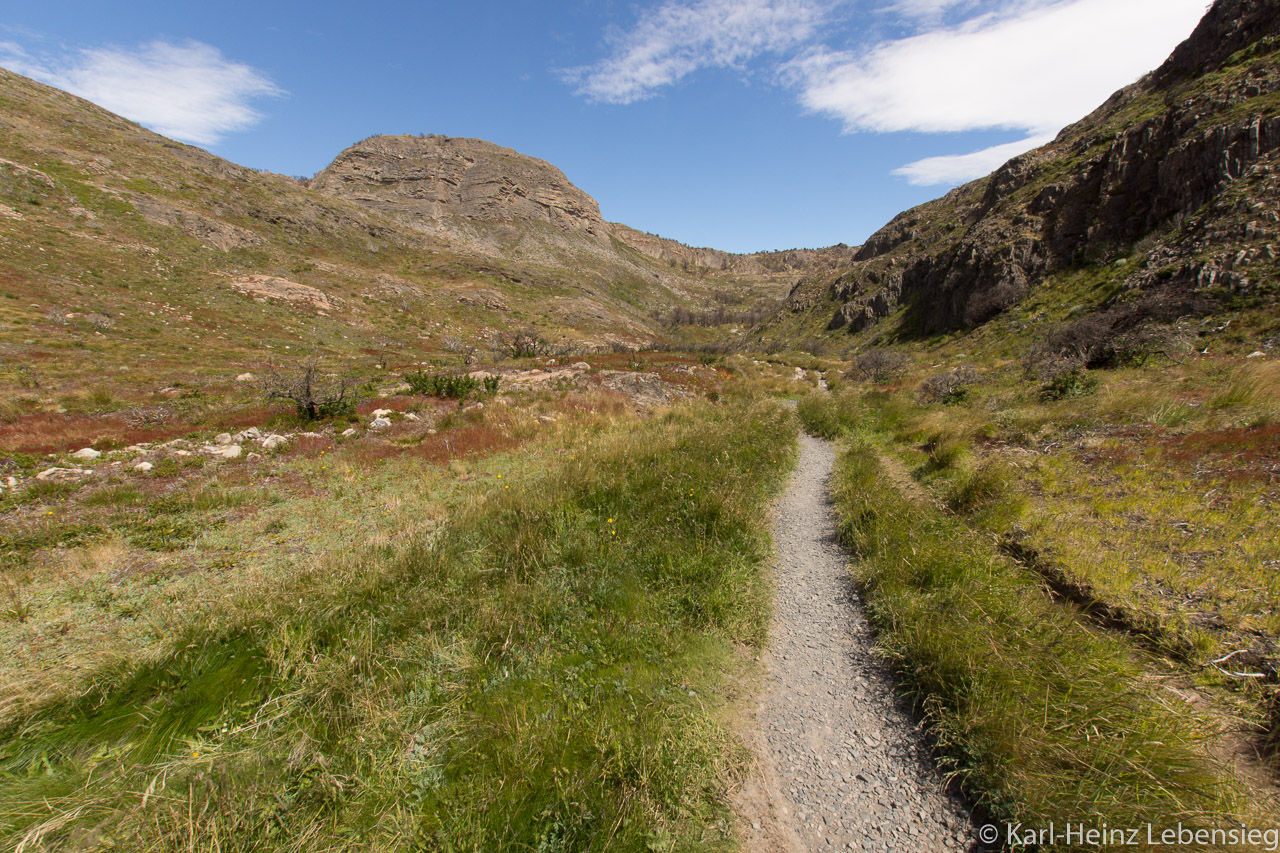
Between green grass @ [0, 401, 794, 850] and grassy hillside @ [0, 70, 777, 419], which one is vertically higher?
grassy hillside @ [0, 70, 777, 419]

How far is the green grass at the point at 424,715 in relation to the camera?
2.68 m

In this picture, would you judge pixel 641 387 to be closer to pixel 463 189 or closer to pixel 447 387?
pixel 447 387

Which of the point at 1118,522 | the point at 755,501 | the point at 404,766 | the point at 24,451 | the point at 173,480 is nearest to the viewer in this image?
the point at 404,766

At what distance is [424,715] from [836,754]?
3.40 metres

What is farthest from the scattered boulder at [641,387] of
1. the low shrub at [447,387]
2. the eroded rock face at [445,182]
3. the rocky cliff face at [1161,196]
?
the eroded rock face at [445,182]

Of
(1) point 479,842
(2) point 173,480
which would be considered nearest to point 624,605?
(1) point 479,842

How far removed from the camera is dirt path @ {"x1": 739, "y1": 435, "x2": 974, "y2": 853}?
116 inches

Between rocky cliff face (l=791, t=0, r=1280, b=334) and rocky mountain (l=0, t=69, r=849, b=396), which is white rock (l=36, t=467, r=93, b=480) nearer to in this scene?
rocky mountain (l=0, t=69, r=849, b=396)

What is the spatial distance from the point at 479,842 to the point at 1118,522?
753 centimetres

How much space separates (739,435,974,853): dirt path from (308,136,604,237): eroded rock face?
108291 millimetres

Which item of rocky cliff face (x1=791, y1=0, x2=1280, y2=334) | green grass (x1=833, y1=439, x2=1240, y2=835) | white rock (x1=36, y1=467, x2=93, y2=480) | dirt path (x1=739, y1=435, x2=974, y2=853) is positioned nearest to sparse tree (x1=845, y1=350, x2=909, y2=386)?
rocky cliff face (x1=791, y1=0, x2=1280, y2=334)

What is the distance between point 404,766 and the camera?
311 cm

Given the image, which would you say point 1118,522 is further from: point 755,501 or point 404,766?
point 404,766

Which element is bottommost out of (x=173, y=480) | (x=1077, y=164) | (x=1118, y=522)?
(x=173, y=480)
